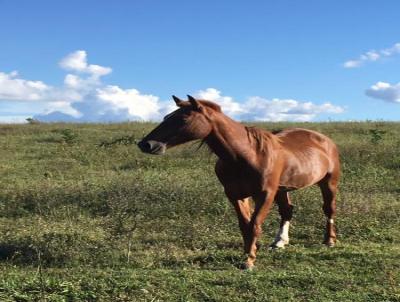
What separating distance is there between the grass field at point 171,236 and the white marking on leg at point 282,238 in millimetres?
172

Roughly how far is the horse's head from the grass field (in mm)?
422

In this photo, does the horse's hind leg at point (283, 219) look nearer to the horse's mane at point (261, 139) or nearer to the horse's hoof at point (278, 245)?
the horse's hoof at point (278, 245)

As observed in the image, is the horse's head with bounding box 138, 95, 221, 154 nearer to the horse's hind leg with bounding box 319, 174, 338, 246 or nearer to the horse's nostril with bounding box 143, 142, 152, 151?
the horse's nostril with bounding box 143, 142, 152, 151

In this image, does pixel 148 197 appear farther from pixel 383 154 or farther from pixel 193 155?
pixel 383 154

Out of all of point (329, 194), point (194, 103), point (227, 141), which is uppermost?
point (194, 103)

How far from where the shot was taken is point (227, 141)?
612cm

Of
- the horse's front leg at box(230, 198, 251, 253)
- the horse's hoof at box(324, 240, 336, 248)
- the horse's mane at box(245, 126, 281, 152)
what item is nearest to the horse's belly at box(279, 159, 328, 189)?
the horse's mane at box(245, 126, 281, 152)

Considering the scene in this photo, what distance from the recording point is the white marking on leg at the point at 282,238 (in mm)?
7344

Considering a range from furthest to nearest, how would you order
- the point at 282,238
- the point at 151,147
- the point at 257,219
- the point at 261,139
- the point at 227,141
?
the point at 282,238, the point at 261,139, the point at 257,219, the point at 227,141, the point at 151,147

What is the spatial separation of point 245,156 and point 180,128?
91 centimetres

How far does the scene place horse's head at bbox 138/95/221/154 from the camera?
5.70 metres

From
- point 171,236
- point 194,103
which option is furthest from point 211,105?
point 171,236

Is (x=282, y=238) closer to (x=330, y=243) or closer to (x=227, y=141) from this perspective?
(x=330, y=243)

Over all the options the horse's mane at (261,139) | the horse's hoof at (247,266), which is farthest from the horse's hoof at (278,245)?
the horse's mane at (261,139)
